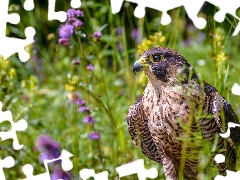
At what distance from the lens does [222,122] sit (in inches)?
122

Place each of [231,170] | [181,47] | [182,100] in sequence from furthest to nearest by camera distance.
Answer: [181,47] → [231,170] → [182,100]

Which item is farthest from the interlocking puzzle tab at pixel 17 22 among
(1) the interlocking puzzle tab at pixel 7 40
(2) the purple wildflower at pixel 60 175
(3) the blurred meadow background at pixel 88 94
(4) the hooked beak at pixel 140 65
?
(2) the purple wildflower at pixel 60 175

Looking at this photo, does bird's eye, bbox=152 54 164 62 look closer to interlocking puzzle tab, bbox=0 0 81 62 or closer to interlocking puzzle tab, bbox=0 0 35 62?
interlocking puzzle tab, bbox=0 0 81 62

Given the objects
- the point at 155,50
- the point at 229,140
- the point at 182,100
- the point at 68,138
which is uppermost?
the point at 155,50

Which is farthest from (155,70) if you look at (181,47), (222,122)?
(181,47)

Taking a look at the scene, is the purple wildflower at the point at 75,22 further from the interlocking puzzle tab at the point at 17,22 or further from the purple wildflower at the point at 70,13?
the interlocking puzzle tab at the point at 17,22

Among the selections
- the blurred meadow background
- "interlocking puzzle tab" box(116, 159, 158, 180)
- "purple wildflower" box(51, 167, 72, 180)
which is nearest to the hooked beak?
the blurred meadow background

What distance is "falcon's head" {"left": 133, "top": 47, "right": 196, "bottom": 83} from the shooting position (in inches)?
123

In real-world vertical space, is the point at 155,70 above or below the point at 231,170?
above

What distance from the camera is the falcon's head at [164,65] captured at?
3.14m

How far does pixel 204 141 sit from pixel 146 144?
48 cm

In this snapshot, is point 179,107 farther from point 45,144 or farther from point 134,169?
point 45,144

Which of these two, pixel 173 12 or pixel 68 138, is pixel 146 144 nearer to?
pixel 68 138

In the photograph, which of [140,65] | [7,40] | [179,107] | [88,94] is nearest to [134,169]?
[179,107]
